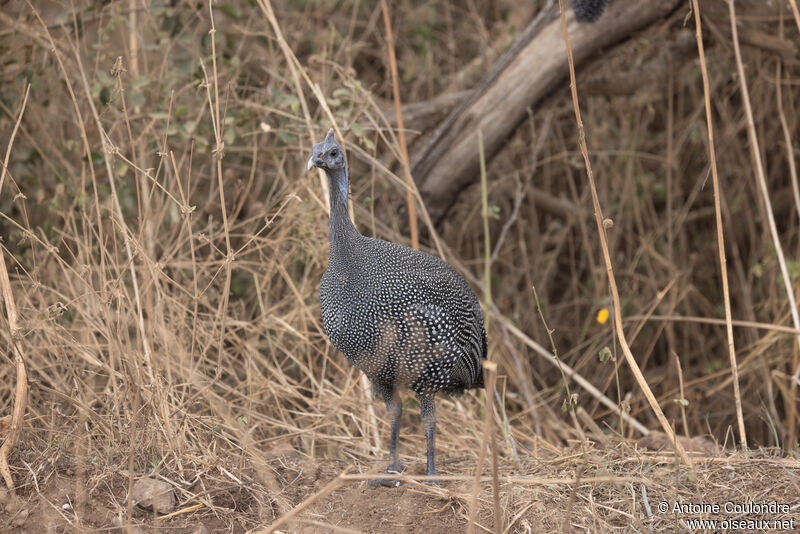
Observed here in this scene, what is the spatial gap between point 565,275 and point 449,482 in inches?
114

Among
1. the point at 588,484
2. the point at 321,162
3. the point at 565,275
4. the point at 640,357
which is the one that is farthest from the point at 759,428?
the point at 321,162

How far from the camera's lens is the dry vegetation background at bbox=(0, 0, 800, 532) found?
2.81 meters

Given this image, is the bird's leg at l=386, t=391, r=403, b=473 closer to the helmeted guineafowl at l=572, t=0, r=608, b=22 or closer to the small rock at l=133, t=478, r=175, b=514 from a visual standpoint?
the small rock at l=133, t=478, r=175, b=514

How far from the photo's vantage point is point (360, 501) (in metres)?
2.88

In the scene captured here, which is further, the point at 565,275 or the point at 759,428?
the point at 565,275

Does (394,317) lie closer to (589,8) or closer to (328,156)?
(328,156)

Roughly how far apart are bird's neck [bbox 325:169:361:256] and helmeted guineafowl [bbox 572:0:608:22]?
1716mm

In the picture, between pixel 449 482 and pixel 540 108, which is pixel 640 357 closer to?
pixel 540 108

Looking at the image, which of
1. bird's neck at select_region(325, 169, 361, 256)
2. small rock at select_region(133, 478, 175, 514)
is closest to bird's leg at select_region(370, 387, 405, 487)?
bird's neck at select_region(325, 169, 361, 256)

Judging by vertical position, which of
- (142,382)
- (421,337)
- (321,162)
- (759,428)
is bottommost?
(759,428)

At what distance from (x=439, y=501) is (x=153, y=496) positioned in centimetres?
94

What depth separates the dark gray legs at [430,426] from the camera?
10.3 feet

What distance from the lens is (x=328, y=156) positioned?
288cm

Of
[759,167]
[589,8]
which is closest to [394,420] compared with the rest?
[759,167]
